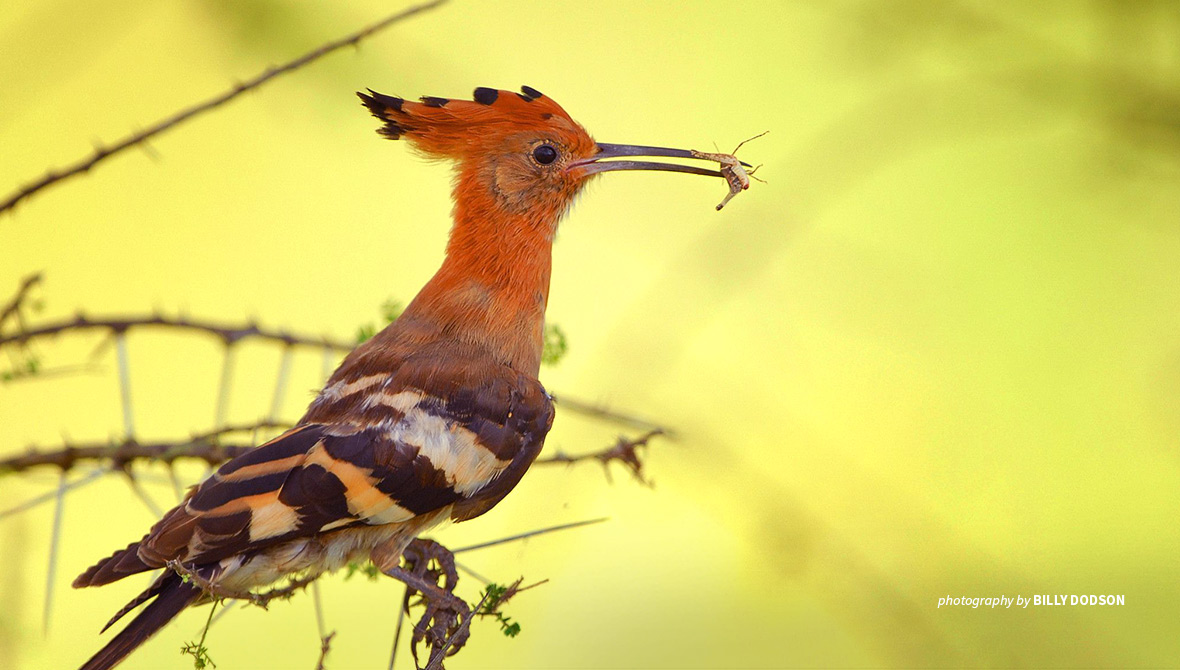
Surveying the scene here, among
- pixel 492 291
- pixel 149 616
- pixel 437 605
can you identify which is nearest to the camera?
pixel 149 616

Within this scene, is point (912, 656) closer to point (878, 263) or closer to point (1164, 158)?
point (878, 263)

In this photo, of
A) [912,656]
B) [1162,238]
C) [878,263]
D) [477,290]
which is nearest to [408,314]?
[477,290]

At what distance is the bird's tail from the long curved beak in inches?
36.2

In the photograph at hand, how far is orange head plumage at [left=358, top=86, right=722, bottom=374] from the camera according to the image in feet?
5.68

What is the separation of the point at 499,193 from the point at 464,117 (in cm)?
14

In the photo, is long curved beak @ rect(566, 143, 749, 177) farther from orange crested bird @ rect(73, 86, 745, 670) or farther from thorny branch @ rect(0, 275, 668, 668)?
thorny branch @ rect(0, 275, 668, 668)

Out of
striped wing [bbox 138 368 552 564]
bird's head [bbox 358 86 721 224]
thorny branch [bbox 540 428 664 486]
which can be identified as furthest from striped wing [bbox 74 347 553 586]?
bird's head [bbox 358 86 721 224]

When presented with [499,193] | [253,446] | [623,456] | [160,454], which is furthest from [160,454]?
[499,193]

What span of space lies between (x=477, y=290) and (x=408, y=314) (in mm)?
138

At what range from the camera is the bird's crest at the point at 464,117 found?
178cm

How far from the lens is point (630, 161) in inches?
73.3

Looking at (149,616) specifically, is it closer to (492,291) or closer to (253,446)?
(253,446)

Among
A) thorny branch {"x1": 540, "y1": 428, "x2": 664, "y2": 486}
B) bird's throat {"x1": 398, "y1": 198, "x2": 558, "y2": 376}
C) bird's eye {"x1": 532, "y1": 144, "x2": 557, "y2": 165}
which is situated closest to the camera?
thorny branch {"x1": 540, "y1": 428, "x2": 664, "y2": 486}

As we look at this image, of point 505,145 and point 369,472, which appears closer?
point 369,472
